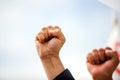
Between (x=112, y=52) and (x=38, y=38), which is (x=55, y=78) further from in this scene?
(x=112, y=52)

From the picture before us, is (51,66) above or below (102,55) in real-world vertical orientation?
above

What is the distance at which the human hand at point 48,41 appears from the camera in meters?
1.01

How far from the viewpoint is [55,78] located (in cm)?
102

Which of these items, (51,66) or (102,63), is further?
(51,66)

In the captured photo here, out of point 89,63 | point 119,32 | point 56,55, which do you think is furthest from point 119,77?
point 89,63

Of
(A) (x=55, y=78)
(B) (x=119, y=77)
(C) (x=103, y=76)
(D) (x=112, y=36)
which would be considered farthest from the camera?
Answer: (D) (x=112, y=36)

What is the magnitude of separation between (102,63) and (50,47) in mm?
248

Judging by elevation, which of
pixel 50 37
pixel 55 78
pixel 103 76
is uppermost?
pixel 50 37

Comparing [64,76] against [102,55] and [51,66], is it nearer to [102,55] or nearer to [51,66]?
[51,66]

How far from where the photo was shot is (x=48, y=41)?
1.03 m

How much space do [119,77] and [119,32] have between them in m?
0.30

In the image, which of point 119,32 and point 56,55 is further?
point 119,32

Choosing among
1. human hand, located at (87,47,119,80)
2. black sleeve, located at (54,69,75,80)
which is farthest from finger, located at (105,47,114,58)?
black sleeve, located at (54,69,75,80)

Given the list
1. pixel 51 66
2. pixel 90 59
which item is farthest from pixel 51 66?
pixel 90 59
